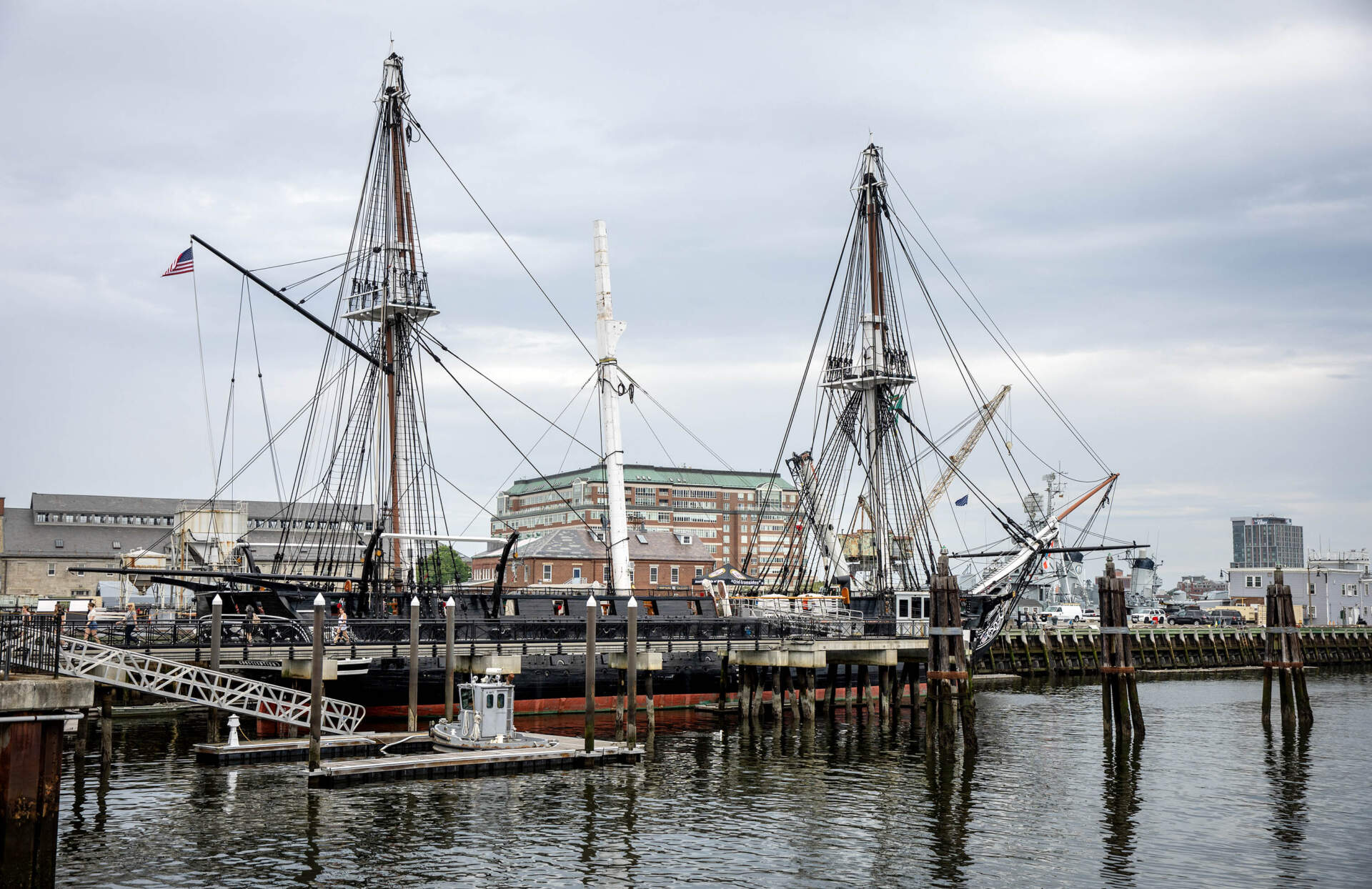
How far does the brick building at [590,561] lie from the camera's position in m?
109

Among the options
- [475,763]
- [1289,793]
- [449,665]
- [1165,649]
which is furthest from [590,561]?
[1289,793]

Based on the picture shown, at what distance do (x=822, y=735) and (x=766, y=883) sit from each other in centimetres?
2233

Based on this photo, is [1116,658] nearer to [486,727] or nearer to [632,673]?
[632,673]

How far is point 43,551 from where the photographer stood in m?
121

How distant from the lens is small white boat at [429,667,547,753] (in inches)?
1412

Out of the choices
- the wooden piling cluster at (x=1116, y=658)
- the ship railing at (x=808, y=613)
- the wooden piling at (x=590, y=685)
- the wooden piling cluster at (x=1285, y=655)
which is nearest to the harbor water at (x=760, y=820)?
the wooden piling at (x=590, y=685)

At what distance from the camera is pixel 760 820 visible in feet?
95.6

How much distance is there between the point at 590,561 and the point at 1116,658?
72.7m

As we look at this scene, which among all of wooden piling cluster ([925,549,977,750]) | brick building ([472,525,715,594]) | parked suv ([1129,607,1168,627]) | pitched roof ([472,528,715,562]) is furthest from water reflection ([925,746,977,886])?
parked suv ([1129,607,1168,627])

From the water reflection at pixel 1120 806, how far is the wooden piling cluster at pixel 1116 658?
0.71 metres

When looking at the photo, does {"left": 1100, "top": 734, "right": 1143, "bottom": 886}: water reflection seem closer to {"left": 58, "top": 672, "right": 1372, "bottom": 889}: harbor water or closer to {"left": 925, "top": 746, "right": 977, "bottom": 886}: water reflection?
{"left": 58, "top": 672, "right": 1372, "bottom": 889}: harbor water

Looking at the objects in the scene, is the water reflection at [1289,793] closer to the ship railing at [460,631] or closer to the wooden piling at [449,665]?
the ship railing at [460,631]

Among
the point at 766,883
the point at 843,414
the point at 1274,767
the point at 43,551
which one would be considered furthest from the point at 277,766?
the point at 43,551

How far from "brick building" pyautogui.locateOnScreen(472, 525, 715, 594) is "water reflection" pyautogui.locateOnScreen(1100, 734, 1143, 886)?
178 feet
